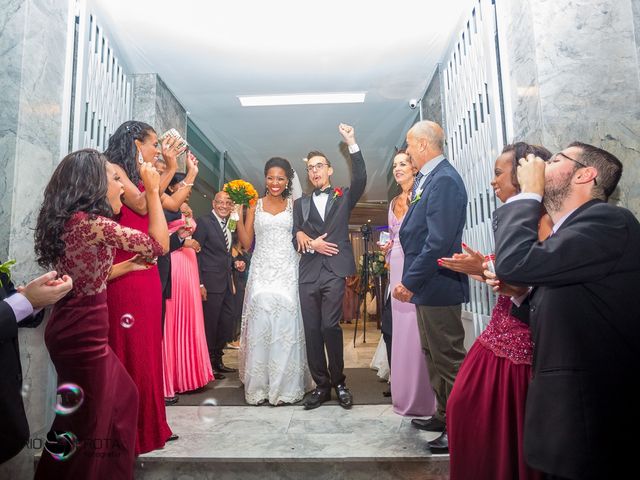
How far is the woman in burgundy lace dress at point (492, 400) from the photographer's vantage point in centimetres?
160

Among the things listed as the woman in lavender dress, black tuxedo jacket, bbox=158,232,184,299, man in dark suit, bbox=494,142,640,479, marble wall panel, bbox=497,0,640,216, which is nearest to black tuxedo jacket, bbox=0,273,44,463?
black tuxedo jacket, bbox=158,232,184,299

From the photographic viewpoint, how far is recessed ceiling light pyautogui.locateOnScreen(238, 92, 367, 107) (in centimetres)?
586

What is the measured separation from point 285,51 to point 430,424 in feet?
12.4

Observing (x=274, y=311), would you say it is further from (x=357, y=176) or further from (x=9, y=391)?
(x=9, y=391)

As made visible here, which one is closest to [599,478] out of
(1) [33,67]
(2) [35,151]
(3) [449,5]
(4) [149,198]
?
(4) [149,198]

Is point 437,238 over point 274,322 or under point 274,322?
over

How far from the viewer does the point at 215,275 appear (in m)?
4.51

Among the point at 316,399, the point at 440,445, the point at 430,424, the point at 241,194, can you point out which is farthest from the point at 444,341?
the point at 241,194

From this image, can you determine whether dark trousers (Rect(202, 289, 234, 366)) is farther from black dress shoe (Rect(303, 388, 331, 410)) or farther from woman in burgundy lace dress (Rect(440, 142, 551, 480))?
woman in burgundy lace dress (Rect(440, 142, 551, 480))

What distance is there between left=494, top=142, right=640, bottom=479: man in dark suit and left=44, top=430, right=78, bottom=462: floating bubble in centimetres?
160

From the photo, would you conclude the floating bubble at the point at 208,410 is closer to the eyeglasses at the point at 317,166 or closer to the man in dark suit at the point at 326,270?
the man in dark suit at the point at 326,270

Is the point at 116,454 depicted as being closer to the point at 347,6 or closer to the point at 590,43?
the point at 590,43

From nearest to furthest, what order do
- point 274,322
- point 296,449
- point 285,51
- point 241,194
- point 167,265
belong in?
point 296,449 < point 167,265 < point 274,322 < point 241,194 < point 285,51

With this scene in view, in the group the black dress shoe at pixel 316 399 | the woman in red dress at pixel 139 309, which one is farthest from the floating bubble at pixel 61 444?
the black dress shoe at pixel 316 399
